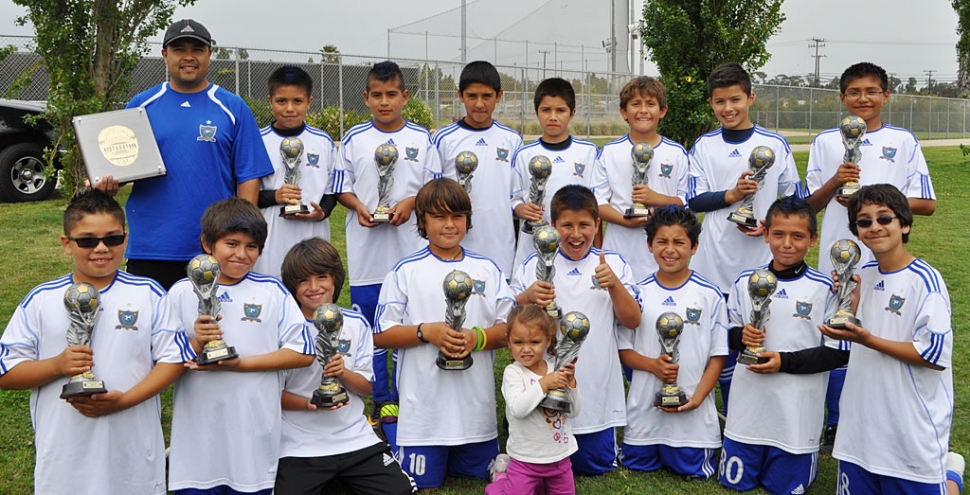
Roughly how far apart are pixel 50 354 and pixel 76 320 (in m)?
0.28

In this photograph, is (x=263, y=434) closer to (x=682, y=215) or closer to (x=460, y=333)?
(x=460, y=333)

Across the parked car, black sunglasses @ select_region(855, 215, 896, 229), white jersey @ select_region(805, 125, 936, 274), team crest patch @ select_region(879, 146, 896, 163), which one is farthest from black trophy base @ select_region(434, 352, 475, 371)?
the parked car

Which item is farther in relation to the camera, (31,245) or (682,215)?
(31,245)

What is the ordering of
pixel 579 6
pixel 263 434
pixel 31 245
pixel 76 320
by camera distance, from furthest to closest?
pixel 579 6 < pixel 31 245 < pixel 263 434 < pixel 76 320

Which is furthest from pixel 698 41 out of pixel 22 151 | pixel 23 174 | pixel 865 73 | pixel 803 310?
pixel 23 174

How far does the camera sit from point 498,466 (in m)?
4.31

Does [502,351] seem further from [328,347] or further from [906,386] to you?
[906,386]

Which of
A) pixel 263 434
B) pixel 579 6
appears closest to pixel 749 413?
pixel 263 434

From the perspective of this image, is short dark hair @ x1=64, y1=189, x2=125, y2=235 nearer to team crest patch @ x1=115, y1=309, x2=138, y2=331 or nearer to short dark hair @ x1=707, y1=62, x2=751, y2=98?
team crest patch @ x1=115, y1=309, x2=138, y2=331

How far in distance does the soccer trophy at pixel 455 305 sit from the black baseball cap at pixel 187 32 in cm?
179

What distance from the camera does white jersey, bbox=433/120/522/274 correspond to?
542 centimetres

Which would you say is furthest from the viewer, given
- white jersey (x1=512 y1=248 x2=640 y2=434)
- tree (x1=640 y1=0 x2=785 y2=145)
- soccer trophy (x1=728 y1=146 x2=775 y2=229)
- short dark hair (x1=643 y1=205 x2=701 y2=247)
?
tree (x1=640 y1=0 x2=785 y2=145)

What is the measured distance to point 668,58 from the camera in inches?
502

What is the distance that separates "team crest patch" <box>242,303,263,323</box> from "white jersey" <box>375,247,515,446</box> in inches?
29.6
